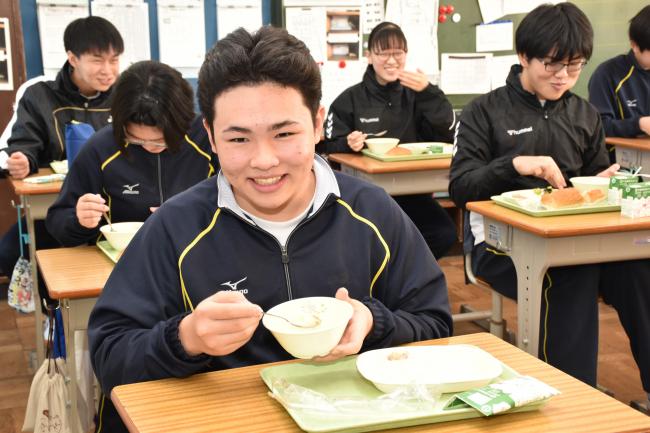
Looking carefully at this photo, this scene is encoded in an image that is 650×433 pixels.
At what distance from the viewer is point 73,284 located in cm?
A: 205

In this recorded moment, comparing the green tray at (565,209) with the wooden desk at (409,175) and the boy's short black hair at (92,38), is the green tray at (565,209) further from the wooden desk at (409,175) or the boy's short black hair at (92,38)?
the boy's short black hair at (92,38)

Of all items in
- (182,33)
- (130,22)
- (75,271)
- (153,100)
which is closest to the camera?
(75,271)

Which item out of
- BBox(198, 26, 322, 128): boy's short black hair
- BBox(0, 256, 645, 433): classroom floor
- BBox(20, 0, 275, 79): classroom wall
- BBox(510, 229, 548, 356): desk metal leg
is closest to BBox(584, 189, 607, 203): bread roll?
BBox(510, 229, 548, 356): desk metal leg

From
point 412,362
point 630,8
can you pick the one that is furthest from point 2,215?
point 630,8

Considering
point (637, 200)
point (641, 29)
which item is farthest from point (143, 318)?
point (641, 29)

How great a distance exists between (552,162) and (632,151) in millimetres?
1725

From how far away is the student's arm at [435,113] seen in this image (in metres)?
4.21

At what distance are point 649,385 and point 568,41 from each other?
3.88 ft

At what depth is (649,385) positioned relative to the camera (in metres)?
2.68

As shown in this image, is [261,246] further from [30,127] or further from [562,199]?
[30,127]

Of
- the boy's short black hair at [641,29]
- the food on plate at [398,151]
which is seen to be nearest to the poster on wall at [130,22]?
the food on plate at [398,151]

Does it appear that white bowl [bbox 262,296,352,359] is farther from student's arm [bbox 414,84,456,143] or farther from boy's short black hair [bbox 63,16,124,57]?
student's arm [bbox 414,84,456,143]

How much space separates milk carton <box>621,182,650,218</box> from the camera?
2441mm

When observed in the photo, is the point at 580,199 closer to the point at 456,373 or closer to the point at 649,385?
the point at 649,385
